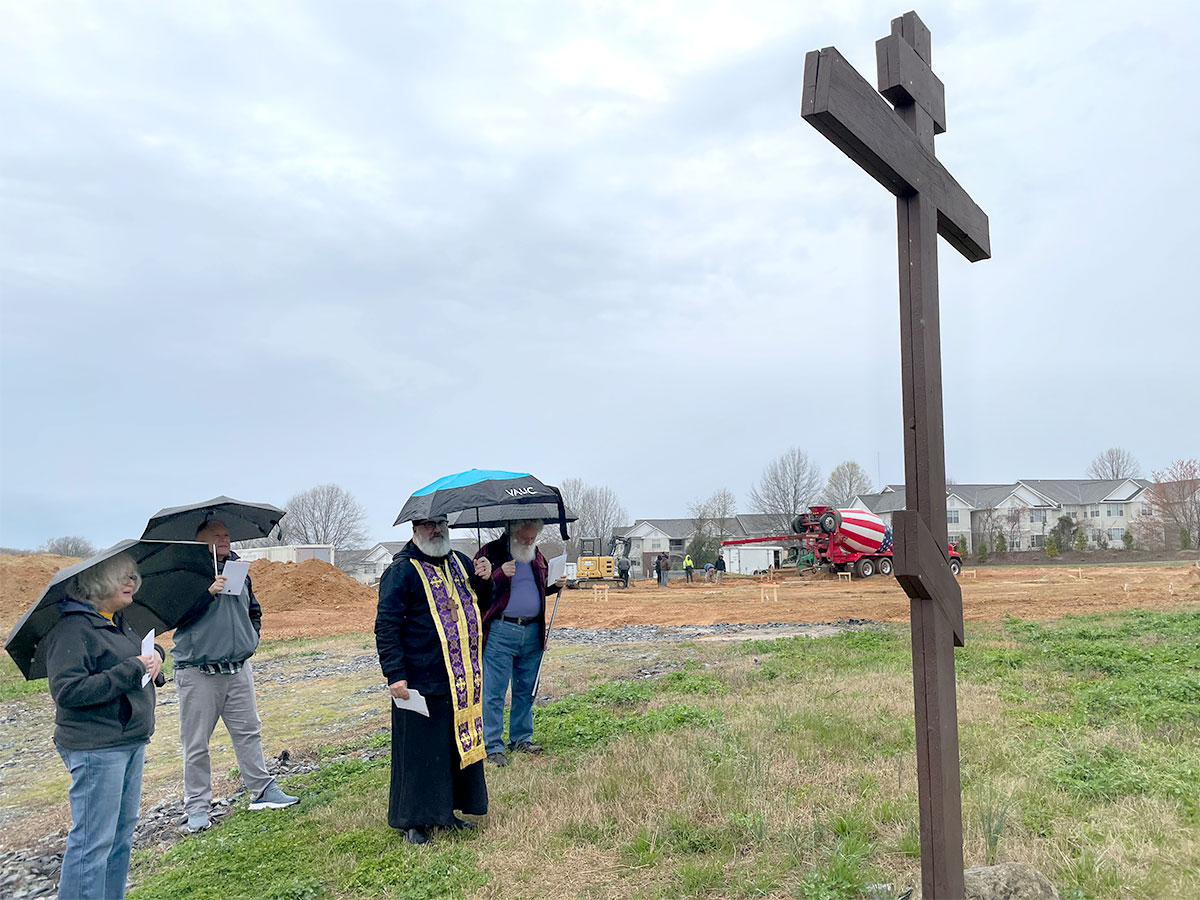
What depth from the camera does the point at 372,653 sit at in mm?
17203

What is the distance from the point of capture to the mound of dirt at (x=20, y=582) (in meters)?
31.3

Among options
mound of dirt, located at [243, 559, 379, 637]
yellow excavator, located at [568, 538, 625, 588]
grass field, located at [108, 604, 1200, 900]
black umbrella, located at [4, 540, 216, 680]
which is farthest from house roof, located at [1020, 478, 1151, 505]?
black umbrella, located at [4, 540, 216, 680]

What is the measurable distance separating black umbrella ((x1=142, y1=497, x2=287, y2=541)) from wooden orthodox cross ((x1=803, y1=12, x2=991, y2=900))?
4587 mm

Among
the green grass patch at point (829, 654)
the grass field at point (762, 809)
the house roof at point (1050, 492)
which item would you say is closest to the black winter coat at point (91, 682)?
the grass field at point (762, 809)

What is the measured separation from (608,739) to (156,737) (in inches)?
233

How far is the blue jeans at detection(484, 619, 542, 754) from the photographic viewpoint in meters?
7.02

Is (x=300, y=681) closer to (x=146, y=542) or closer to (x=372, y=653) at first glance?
(x=372, y=653)

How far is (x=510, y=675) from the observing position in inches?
285

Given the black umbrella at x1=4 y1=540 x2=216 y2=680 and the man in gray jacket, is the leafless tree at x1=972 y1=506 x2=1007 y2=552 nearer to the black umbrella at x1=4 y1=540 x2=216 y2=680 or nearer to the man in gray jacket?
the man in gray jacket

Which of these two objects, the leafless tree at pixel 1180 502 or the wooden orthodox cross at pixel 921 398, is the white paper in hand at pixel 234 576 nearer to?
the wooden orthodox cross at pixel 921 398

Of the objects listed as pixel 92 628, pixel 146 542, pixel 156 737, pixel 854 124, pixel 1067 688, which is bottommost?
pixel 156 737

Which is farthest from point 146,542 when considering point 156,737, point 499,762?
point 156,737

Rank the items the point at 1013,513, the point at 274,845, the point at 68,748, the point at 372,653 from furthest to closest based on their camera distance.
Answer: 1. the point at 1013,513
2. the point at 372,653
3. the point at 274,845
4. the point at 68,748

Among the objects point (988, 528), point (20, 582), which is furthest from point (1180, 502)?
point (20, 582)
